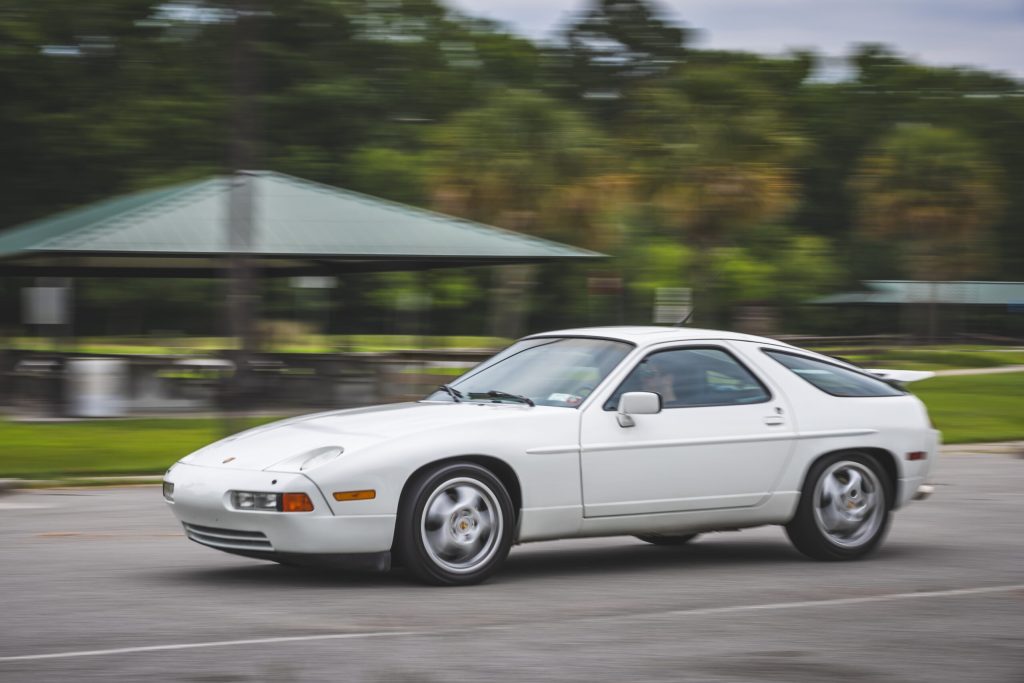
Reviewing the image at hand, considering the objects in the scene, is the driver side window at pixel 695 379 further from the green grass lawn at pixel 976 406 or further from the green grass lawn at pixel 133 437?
the green grass lawn at pixel 976 406

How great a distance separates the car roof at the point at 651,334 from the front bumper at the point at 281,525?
1.92 meters

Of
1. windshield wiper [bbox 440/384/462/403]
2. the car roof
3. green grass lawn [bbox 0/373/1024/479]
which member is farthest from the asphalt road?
green grass lawn [bbox 0/373/1024/479]

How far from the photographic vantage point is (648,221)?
66938 mm

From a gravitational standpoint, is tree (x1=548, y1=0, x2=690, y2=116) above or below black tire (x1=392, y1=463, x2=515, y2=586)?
above

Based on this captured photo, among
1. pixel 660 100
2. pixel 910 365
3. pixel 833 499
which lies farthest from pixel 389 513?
pixel 910 365

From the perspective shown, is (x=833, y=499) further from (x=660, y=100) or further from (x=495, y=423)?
(x=660, y=100)

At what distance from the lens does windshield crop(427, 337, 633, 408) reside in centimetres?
827

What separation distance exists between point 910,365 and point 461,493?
43282 millimetres

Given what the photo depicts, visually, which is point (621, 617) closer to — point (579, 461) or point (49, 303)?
point (579, 461)

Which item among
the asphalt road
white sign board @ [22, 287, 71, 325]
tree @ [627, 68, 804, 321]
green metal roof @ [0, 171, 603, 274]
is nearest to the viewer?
the asphalt road

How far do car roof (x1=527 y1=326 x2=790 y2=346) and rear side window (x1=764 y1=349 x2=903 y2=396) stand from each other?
156 mm

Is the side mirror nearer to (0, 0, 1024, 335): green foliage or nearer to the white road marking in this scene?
the white road marking

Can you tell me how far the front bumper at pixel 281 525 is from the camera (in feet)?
23.7

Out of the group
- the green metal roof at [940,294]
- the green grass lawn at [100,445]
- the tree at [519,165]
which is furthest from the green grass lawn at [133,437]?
the green metal roof at [940,294]
